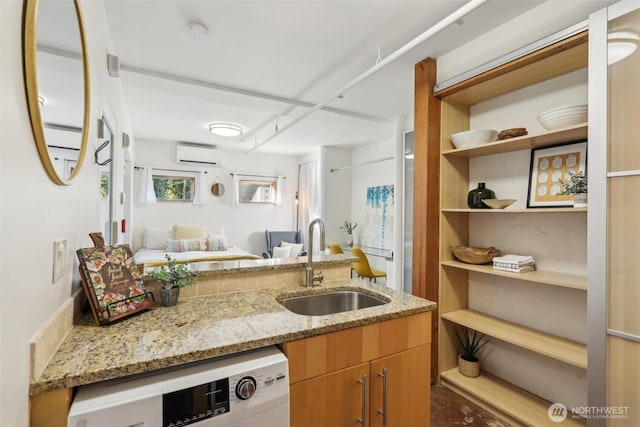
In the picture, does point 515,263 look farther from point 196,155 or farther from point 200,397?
point 196,155

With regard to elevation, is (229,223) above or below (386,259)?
above

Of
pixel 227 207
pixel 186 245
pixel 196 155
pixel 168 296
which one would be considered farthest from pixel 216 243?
pixel 168 296

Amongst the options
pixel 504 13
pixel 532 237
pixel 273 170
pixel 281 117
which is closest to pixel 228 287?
pixel 532 237

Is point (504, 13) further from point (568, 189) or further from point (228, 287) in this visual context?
point (228, 287)

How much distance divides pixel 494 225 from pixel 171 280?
220cm

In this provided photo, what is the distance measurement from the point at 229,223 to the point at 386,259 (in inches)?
122

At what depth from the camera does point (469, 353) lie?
7.56 feet

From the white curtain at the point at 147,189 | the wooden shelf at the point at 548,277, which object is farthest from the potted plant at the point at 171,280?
the white curtain at the point at 147,189

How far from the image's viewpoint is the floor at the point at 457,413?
6.17 ft

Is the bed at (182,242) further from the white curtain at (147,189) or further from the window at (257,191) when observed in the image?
the window at (257,191)

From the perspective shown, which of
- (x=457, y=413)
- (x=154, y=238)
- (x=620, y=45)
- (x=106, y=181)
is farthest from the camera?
(x=154, y=238)

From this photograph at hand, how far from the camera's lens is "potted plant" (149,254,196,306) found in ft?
4.40

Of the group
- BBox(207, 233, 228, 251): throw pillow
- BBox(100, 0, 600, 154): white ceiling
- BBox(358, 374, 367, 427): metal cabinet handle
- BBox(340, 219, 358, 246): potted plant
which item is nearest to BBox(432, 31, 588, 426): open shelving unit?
BBox(100, 0, 600, 154): white ceiling

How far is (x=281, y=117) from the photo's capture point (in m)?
3.87
